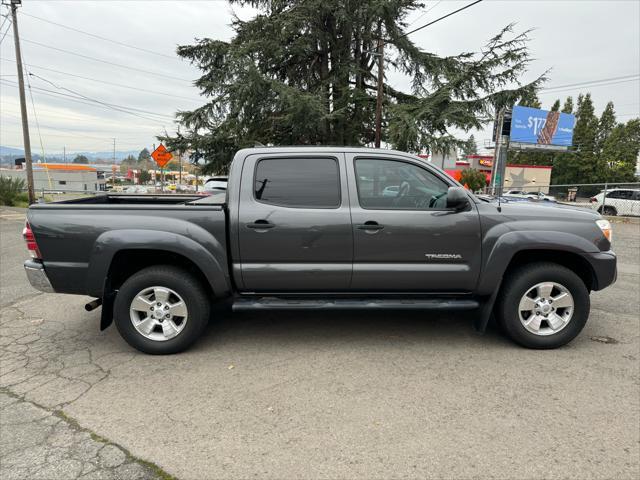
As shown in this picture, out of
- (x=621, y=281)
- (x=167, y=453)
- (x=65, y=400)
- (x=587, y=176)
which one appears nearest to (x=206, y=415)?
(x=167, y=453)

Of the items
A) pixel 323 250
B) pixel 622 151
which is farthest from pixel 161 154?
pixel 622 151

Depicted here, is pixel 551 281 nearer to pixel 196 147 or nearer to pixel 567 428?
pixel 567 428

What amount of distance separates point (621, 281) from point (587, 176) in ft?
173

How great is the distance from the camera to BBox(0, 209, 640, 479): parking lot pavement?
2.40 metres

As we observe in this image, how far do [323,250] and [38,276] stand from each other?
250 cm

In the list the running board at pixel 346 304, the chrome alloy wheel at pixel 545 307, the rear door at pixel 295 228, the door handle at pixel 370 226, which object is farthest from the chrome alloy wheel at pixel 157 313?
the chrome alloy wheel at pixel 545 307

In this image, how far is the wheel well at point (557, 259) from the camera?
394 cm

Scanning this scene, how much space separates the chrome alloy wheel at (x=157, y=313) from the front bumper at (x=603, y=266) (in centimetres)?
372

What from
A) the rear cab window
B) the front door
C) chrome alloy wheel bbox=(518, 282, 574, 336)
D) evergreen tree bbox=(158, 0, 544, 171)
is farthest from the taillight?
evergreen tree bbox=(158, 0, 544, 171)

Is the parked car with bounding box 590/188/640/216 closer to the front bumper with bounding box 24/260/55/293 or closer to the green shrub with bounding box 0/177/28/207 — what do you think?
the front bumper with bounding box 24/260/55/293

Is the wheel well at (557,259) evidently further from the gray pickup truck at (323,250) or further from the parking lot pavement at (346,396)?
the parking lot pavement at (346,396)

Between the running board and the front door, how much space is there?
0.39 feet

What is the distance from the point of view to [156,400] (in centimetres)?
302

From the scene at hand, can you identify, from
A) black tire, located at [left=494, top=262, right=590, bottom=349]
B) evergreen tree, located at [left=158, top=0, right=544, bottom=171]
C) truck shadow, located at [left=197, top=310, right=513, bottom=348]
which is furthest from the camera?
evergreen tree, located at [left=158, top=0, right=544, bottom=171]
